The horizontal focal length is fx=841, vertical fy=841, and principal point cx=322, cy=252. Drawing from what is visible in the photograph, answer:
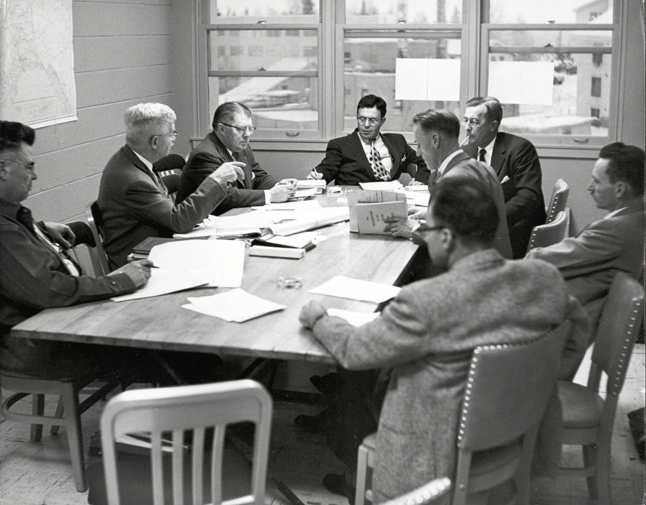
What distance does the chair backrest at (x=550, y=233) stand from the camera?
3027 mm

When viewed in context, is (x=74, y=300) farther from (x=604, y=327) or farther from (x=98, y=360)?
(x=604, y=327)

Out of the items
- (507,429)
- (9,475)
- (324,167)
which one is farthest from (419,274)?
(324,167)

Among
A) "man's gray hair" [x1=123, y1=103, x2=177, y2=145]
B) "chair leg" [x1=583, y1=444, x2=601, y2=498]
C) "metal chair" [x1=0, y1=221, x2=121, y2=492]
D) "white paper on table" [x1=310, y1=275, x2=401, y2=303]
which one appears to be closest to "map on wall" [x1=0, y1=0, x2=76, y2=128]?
"man's gray hair" [x1=123, y1=103, x2=177, y2=145]

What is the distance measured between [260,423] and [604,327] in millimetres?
1152

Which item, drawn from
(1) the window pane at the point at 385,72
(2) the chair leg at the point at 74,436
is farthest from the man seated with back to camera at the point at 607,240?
(1) the window pane at the point at 385,72

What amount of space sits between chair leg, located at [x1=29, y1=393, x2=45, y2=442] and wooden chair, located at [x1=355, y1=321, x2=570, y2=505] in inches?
58.5

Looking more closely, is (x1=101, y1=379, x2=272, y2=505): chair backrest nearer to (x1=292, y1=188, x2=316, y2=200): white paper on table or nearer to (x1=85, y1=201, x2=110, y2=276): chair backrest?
(x1=85, y1=201, x2=110, y2=276): chair backrest

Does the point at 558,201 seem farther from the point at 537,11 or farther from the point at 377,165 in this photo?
the point at 537,11

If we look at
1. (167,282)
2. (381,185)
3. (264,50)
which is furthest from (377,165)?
(167,282)

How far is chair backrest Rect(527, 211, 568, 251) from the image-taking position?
3027 mm

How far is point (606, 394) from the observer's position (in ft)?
7.80

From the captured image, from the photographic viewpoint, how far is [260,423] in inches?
67.8

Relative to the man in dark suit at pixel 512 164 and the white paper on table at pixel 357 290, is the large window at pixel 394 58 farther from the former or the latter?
the white paper on table at pixel 357 290

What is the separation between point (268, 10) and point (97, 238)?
3.04 meters
